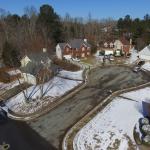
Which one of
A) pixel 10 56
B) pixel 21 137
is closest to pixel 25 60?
pixel 10 56

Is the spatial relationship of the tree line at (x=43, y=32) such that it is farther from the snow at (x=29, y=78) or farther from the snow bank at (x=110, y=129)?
the snow bank at (x=110, y=129)

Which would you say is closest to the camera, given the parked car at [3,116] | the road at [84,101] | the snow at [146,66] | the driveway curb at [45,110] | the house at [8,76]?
the road at [84,101]

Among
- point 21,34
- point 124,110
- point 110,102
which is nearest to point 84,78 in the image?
point 110,102

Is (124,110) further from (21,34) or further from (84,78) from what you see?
(21,34)

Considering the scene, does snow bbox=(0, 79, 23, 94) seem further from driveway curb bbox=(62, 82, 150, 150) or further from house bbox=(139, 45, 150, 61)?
house bbox=(139, 45, 150, 61)

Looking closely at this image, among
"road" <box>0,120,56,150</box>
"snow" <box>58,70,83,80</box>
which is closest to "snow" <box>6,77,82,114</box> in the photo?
"snow" <box>58,70,83,80</box>

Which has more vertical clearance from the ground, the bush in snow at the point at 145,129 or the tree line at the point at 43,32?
the tree line at the point at 43,32

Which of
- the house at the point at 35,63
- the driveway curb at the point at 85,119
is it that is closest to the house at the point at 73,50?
the house at the point at 35,63
